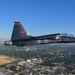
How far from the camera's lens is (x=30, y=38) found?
89938mm

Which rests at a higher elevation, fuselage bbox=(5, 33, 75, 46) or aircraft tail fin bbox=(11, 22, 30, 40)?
aircraft tail fin bbox=(11, 22, 30, 40)

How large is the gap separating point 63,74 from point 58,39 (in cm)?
6594

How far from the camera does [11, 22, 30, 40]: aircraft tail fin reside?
8841 centimetres

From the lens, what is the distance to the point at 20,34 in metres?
89.6

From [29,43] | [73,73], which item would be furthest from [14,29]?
[73,73]

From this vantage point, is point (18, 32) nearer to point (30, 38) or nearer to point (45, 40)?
point (30, 38)

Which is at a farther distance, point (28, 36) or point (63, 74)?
point (63, 74)

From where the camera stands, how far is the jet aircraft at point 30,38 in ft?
288

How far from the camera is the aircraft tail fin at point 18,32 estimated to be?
290 ft

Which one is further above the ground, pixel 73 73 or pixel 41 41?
pixel 41 41

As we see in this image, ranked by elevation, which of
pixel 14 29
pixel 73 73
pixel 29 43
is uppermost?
pixel 14 29

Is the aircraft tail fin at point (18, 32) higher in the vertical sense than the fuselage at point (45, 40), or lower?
higher

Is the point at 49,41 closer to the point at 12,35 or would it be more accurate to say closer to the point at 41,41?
the point at 41,41

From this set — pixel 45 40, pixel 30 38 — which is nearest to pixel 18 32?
pixel 30 38
